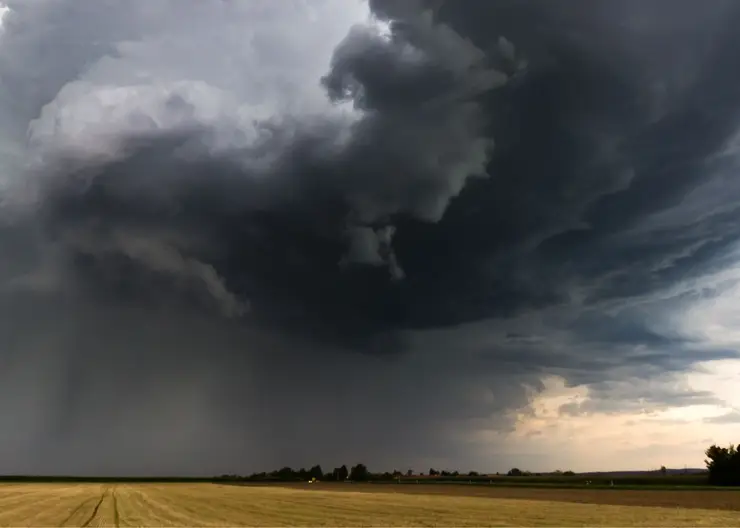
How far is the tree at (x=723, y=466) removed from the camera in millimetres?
146125

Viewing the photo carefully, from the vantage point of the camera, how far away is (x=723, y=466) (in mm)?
149250

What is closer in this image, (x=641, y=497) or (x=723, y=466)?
(x=641, y=497)

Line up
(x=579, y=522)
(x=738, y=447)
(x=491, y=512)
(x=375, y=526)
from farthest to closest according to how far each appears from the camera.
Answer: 1. (x=738, y=447)
2. (x=491, y=512)
3. (x=579, y=522)
4. (x=375, y=526)

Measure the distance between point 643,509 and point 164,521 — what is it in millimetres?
47091

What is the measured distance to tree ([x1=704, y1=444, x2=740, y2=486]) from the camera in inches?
5753

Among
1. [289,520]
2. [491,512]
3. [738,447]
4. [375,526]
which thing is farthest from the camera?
[738,447]

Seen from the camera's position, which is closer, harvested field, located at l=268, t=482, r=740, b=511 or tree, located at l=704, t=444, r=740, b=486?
harvested field, located at l=268, t=482, r=740, b=511

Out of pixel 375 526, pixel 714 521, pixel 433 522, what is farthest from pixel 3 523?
pixel 714 521

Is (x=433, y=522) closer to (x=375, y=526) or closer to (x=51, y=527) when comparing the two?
(x=375, y=526)

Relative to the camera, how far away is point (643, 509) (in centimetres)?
6272

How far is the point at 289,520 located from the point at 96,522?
15476 millimetres

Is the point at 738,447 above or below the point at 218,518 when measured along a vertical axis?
above

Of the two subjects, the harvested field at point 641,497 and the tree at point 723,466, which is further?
the tree at point 723,466

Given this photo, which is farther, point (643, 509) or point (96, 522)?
point (643, 509)
